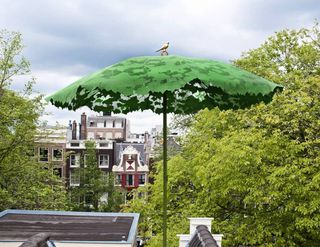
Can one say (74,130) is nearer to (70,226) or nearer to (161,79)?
(70,226)

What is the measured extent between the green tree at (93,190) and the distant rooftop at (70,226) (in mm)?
21371

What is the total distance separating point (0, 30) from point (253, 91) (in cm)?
1830

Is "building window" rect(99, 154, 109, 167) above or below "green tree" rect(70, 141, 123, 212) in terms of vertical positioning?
above

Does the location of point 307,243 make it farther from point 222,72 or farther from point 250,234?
point 222,72

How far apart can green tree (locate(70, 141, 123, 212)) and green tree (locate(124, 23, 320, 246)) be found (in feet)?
54.3

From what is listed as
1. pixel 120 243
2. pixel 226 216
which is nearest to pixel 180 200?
pixel 226 216

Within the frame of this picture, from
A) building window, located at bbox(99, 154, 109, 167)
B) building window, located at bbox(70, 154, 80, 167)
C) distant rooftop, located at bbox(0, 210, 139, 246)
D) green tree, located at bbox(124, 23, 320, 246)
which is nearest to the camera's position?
distant rooftop, located at bbox(0, 210, 139, 246)

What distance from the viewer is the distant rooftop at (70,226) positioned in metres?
9.38

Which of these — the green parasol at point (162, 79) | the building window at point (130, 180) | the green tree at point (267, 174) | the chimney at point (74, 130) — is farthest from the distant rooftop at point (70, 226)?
the chimney at point (74, 130)

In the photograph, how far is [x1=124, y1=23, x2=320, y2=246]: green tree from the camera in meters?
13.2

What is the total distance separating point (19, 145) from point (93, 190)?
47.6ft

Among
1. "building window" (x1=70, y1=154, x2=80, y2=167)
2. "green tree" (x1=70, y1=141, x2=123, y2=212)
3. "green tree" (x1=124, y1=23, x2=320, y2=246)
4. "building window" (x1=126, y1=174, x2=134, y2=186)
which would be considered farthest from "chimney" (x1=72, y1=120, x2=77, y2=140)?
"green tree" (x1=124, y1=23, x2=320, y2=246)

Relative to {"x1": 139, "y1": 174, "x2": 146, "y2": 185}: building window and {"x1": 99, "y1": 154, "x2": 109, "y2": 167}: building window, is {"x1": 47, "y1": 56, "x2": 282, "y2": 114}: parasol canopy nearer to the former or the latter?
{"x1": 99, "y1": 154, "x2": 109, "y2": 167}: building window

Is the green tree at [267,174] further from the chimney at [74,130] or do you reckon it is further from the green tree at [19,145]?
the chimney at [74,130]
